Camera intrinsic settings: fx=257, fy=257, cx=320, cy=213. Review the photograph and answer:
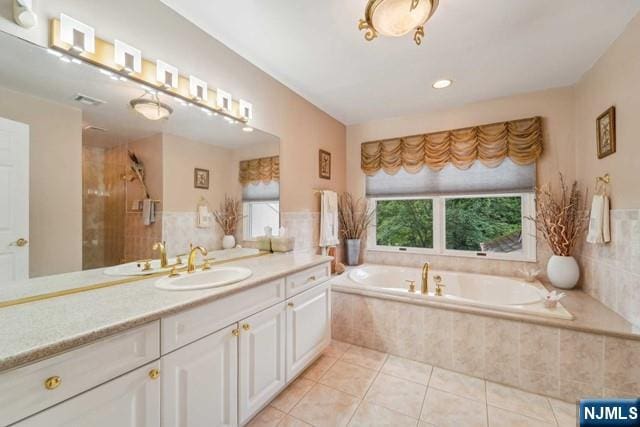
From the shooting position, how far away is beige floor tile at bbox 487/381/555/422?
1.57 metres

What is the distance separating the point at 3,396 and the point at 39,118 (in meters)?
1.07

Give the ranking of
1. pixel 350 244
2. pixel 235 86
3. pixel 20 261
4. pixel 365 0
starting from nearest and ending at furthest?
pixel 20 261 < pixel 365 0 < pixel 235 86 < pixel 350 244

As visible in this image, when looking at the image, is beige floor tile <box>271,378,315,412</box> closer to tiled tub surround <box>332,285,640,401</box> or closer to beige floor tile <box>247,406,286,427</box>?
beige floor tile <box>247,406,286,427</box>

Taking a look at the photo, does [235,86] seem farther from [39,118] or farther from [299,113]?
[39,118]

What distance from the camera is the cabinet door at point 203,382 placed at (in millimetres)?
1029

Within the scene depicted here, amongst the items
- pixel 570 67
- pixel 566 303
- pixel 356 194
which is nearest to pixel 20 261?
pixel 356 194

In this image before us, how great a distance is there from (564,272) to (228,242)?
2937mm

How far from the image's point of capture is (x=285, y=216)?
2.43m

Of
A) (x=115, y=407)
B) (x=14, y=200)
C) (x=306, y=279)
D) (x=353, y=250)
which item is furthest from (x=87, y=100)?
(x=353, y=250)

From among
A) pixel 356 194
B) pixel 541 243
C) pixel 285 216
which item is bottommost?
pixel 541 243

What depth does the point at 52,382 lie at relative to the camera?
0.73 meters

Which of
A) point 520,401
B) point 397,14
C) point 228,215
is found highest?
point 397,14

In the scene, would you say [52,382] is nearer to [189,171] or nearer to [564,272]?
[189,171]

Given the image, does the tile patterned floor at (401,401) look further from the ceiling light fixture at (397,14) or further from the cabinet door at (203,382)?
the ceiling light fixture at (397,14)
